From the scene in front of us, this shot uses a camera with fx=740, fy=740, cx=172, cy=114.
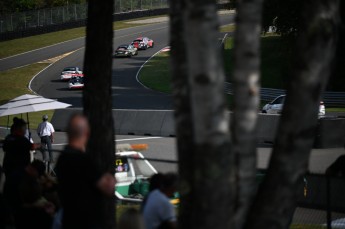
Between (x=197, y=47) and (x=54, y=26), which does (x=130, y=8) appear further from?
Answer: (x=197, y=47)

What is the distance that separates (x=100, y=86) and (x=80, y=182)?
3013mm

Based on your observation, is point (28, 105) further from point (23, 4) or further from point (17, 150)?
point (23, 4)

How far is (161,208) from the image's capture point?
678 centimetres

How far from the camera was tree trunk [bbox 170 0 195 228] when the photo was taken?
5763 mm

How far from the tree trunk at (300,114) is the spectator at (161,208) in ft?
4.09

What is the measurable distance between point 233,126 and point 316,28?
96 centimetres

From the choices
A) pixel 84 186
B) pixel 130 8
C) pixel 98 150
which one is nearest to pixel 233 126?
pixel 84 186

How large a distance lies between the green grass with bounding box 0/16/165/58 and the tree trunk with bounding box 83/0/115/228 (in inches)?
2931

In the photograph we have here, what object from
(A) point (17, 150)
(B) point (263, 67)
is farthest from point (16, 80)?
Result: (A) point (17, 150)

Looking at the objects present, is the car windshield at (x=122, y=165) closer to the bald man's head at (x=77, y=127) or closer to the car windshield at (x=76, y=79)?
the bald man's head at (x=77, y=127)

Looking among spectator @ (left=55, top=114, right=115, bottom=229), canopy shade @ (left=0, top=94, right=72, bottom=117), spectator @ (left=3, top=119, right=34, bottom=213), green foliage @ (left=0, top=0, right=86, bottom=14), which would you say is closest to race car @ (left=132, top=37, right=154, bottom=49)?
green foliage @ (left=0, top=0, right=86, bottom=14)

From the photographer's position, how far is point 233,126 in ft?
18.5

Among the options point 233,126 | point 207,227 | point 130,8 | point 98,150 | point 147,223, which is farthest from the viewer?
point 130,8

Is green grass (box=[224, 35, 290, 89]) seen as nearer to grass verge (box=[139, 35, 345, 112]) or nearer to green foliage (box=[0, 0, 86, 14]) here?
grass verge (box=[139, 35, 345, 112])
